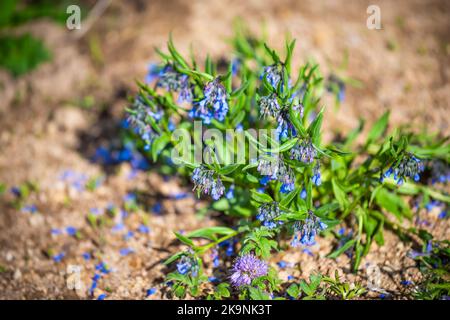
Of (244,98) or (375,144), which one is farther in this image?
(375,144)

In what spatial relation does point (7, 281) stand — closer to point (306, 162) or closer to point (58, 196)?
point (58, 196)

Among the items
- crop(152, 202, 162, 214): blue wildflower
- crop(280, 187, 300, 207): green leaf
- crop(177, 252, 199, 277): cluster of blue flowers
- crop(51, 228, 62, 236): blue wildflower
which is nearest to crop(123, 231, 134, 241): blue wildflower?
crop(152, 202, 162, 214): blue wildflower

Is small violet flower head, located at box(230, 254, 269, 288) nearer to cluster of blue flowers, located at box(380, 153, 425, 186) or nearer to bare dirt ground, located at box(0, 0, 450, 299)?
bare dirt ground, located at box(0, 0, 450, 299)

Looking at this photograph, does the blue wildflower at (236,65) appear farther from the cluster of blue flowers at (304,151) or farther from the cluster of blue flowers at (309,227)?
the cluster of blue flowers at (309,227)

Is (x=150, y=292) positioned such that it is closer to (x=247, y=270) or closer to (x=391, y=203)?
(x=247, y=270)

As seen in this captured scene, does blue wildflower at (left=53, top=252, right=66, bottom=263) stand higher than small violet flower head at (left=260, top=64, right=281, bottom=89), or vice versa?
small violet flower head at (left=260, top=64, right=281, bottom=89)
